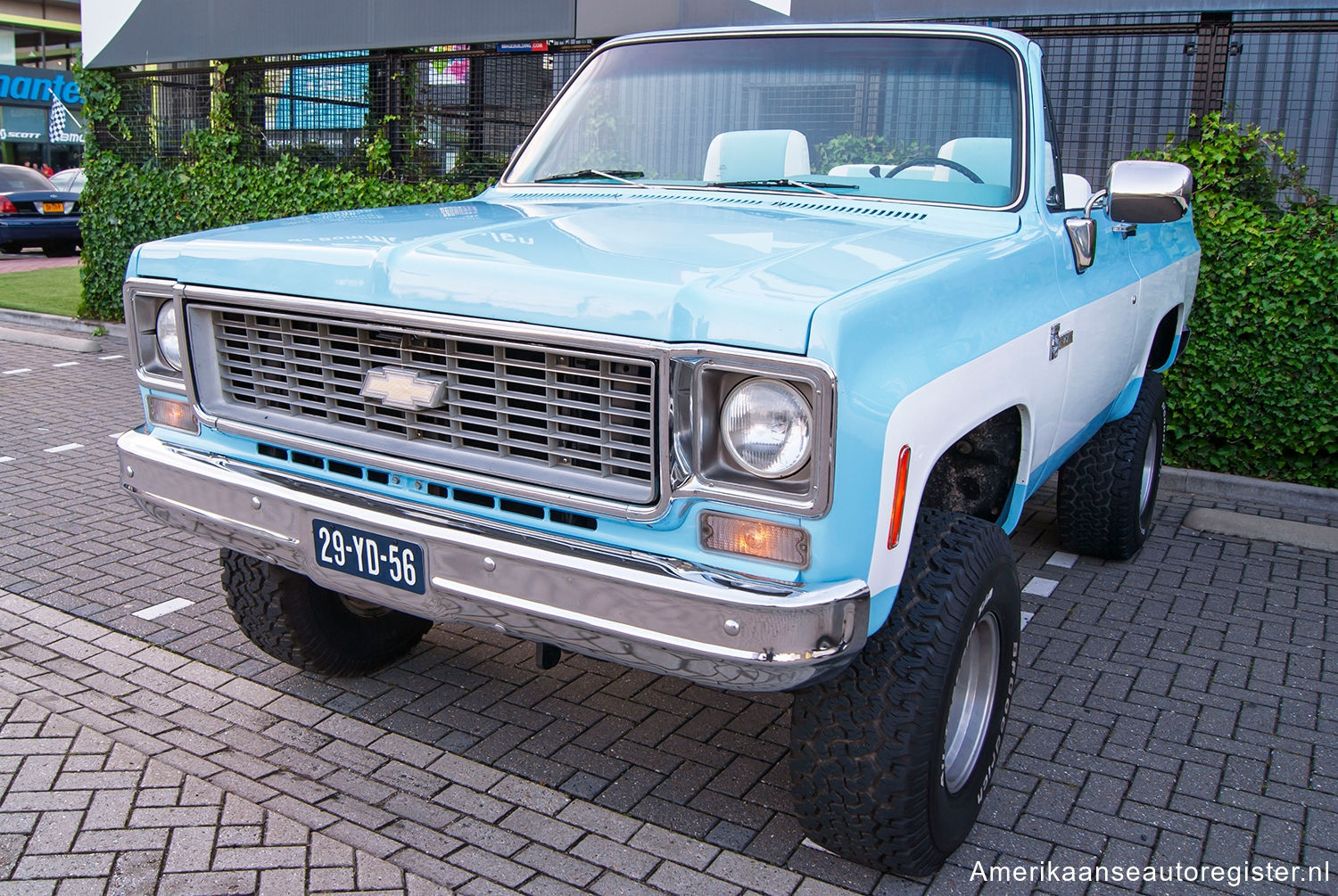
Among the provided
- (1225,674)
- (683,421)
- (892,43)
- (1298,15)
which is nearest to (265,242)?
(683,421)

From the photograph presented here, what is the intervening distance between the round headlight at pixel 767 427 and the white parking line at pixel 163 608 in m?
2.97

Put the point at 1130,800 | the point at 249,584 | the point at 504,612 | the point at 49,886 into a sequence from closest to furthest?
the point at 504,612, the point at 49,886, the point at 1130,800, the point at 249,584

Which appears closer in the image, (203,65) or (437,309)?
(437,309)

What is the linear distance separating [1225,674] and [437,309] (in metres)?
3.12

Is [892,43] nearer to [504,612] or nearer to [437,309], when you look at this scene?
[437,309]

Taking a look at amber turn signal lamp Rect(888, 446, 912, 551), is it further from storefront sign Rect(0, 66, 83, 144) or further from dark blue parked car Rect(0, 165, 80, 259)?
storefront sign Rect(0, 66, 83, 144)

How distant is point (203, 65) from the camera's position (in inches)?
420

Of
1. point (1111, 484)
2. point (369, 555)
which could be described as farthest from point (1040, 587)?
point (369, 555)

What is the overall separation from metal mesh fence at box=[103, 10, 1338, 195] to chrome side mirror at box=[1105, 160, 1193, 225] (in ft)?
11.6

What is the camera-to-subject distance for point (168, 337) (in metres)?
3.18

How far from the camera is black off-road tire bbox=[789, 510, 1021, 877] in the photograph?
2.56 metres

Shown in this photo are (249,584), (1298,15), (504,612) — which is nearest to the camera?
(504,612)

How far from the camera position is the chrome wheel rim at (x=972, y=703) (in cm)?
299

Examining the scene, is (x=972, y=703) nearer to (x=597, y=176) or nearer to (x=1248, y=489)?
(x=597, y=176)
